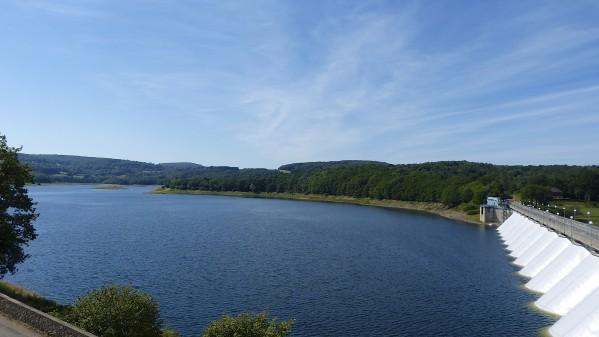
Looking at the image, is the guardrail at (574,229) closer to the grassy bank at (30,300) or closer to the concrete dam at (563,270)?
the concrete dam at (563,270)

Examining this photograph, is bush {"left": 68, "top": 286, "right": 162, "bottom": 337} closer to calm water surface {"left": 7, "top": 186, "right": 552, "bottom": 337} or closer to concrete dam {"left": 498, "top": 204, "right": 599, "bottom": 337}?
calm water surface {"left": 7, "top": 186, "right": 552, "bottom": 337}

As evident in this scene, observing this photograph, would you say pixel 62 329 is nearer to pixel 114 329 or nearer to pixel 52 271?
pixel 114 329

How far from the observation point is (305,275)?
55.2 meters

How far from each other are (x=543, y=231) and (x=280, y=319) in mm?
50411

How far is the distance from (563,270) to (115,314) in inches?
1776

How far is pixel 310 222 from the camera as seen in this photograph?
114 m

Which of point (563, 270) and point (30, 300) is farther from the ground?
point (563, 270)

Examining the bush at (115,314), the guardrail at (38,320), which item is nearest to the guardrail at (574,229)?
the bush at (115,314)

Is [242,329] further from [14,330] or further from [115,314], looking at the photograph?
[14,330]

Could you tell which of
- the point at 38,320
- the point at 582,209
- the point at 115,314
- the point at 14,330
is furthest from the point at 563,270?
the point at 582,209

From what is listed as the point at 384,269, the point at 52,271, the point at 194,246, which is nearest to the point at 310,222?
the point at 194,246

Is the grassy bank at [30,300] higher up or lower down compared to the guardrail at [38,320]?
lower down

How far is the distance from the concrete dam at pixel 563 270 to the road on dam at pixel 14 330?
111ft

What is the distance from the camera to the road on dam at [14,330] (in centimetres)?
2178
